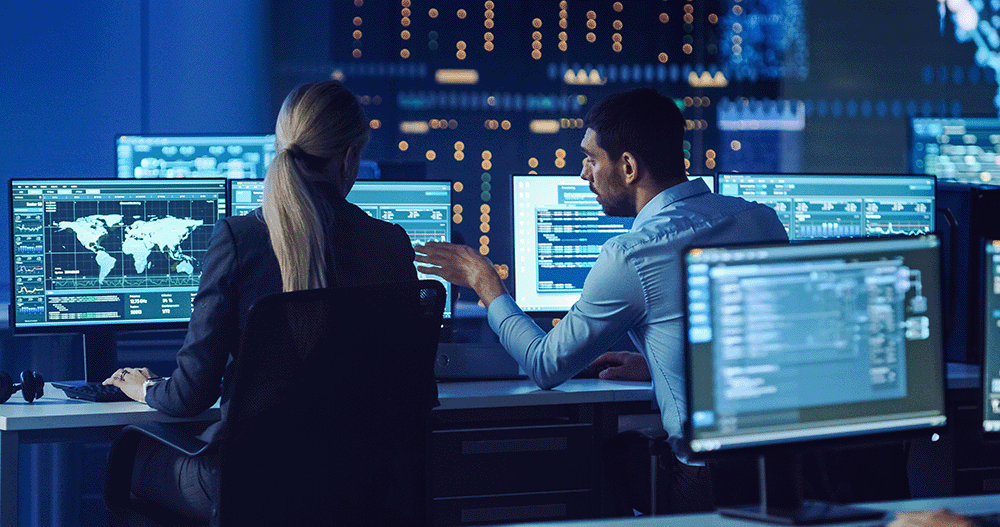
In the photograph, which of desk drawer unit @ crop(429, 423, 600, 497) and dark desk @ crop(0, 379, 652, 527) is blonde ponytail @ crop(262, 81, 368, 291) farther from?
desk drawer unit @ crop(429, 423, 600, 497)

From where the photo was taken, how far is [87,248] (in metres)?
2.08

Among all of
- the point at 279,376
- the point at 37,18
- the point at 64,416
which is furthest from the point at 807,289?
the point at 37,18

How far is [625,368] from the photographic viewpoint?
2.17m

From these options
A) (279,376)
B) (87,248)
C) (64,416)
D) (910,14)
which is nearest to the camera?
(279,376)

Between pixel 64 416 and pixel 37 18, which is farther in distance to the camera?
pixel 37 18

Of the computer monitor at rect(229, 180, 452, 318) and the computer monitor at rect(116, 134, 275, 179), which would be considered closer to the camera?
the computer monitor at rect(229, 180, 452, 318)

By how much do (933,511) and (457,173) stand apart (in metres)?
4.79

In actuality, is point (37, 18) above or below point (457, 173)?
above

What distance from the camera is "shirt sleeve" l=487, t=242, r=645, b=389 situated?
1726mm

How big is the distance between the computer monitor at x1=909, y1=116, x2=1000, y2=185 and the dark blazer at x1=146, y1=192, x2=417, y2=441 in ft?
13.5

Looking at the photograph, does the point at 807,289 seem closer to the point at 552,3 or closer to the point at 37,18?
the point at 37,18

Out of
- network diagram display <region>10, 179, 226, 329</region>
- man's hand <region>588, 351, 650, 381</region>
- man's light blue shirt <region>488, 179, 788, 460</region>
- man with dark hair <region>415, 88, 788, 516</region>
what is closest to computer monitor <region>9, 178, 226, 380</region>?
network diagram display <region>10, 179, 226, 329</region>

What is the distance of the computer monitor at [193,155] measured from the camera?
314cm

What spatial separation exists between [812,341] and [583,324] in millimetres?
649
